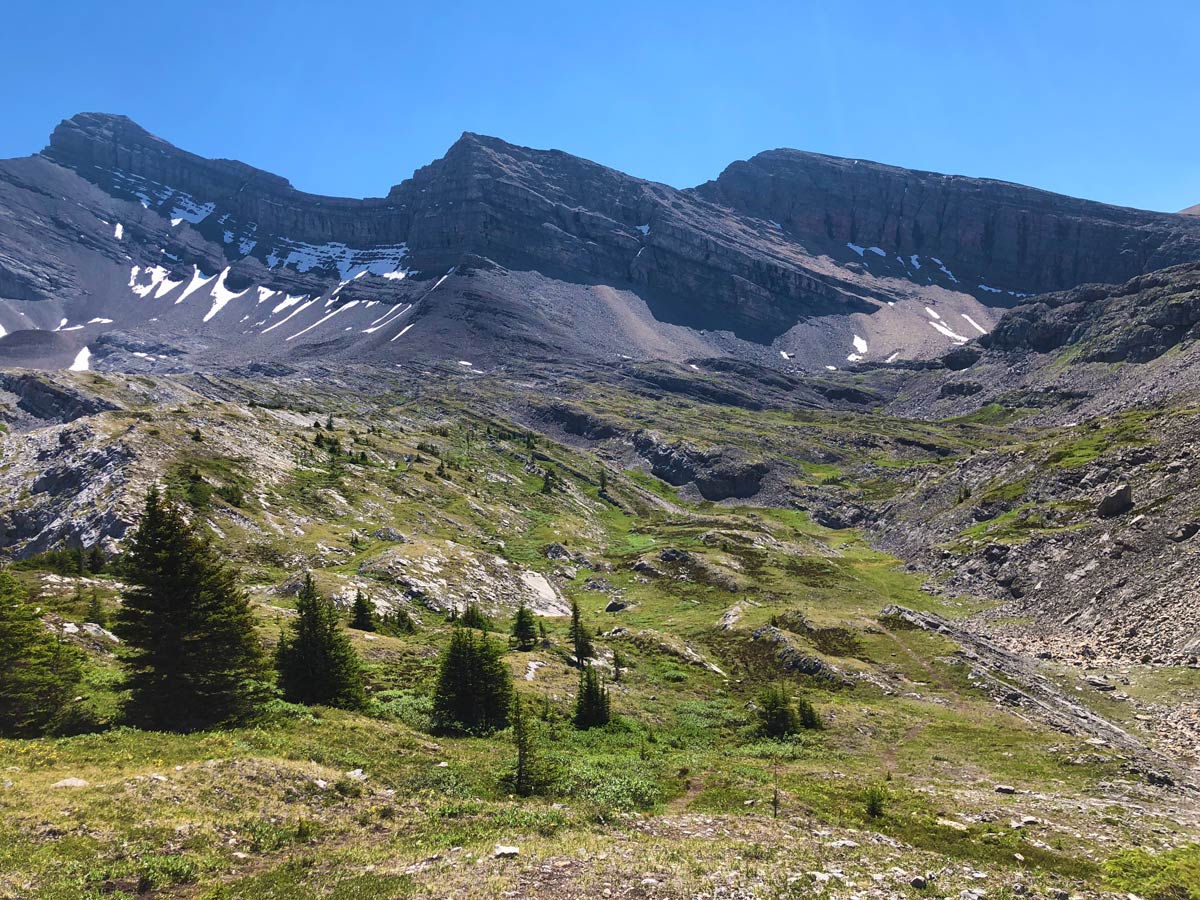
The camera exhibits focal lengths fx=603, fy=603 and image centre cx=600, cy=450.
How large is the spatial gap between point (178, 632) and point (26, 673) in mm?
4152

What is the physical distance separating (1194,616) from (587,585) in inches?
2462

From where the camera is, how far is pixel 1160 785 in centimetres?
2594

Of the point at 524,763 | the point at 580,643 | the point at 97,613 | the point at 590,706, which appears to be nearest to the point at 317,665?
the point at 524,763

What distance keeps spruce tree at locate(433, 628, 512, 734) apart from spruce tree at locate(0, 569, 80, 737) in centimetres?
1398

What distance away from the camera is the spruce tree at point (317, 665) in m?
27.3

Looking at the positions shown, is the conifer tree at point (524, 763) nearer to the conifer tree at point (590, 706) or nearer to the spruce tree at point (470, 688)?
the spruce tree at point (470, 688)

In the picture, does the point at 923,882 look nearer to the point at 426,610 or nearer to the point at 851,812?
the point at 851,812

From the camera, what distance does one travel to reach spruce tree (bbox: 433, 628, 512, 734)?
28.8 meters

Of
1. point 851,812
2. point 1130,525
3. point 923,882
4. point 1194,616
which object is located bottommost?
point 851,812

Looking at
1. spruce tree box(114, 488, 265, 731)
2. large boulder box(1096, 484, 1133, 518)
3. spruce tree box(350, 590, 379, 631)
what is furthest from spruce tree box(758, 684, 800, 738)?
large boulder box(1096, 484, 1133, 518)

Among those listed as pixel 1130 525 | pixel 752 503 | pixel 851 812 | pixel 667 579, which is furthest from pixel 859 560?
pixel 851 812

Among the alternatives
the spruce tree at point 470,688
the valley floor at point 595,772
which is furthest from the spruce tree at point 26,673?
the spruce tree at point 470,688

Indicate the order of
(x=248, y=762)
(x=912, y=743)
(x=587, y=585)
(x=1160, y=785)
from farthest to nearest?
(x=587, y=585) → (x=912, y=743) → (x=1160, y=785) → (x=248, y=762)

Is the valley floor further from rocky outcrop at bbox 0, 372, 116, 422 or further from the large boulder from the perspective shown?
rocky outcrop at bbox 0, 372, 116, 422
